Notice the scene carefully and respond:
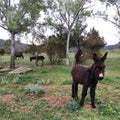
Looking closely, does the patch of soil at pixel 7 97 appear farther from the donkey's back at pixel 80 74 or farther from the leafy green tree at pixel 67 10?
the leafy green tree at pixel 67 10

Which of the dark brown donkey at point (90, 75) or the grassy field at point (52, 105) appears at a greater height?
the dark brown donkey at point (90, 75)

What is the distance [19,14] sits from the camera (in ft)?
67.8

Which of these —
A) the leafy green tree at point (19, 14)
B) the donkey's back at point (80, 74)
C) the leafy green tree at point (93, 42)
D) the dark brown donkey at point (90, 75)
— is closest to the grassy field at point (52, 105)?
the dark brown donkey at point (90, 75)

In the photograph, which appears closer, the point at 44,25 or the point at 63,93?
the point at 63,93

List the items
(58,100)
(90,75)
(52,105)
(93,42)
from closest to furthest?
(90,75) < (52,105) < (58,100) < (93,42)

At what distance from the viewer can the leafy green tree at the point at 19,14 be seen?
65.5 ft

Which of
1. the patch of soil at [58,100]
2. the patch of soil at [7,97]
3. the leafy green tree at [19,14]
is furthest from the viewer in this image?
the leafy green tree at [19,14]

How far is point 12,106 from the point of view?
331 inches

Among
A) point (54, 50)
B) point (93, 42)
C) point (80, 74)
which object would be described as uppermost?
point (93, 42)

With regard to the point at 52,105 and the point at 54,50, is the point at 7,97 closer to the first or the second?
the point at 52,105

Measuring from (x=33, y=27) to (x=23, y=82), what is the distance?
1062cm

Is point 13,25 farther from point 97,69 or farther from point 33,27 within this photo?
point 97,69

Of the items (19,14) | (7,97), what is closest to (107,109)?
(7,97)

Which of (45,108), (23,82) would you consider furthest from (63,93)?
(23,82)
